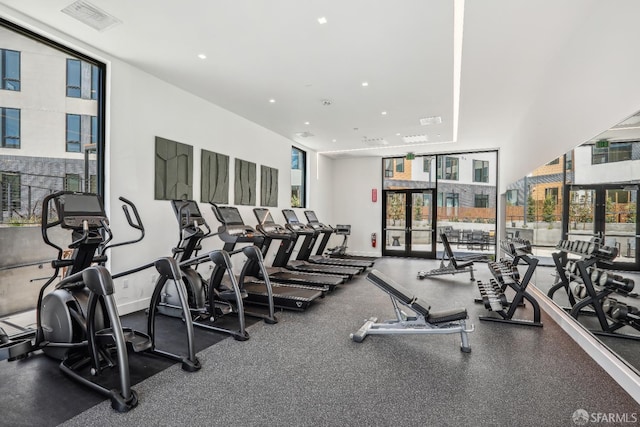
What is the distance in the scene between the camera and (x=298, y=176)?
968cm

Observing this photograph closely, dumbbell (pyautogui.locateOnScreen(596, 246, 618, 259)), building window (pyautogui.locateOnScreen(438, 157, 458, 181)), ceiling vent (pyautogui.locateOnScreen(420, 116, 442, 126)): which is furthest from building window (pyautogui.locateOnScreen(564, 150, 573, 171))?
building window (pyautogui.locateOnScreen(438, 157, 458, 181))

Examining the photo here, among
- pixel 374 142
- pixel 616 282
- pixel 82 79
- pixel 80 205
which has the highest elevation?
pixel 374 142

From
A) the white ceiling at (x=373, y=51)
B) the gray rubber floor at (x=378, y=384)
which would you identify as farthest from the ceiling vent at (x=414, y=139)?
the gray rubber floor at (x=378, y=384)

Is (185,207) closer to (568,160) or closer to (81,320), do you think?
(81,320)

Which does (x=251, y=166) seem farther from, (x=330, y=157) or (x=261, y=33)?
(x=330, y=157)

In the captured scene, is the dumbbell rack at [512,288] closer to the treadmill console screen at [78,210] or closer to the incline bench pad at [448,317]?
the incline bench pad at [448,317]

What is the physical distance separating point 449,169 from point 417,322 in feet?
24.8

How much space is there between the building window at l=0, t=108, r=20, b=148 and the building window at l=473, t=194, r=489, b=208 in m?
10.2

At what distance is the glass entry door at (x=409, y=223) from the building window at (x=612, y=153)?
6796 millimetres

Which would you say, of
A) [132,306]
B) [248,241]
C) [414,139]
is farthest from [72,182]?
[414,139]

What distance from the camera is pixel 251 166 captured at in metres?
7.11

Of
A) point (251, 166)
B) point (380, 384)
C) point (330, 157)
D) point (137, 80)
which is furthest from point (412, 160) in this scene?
point (380, 384)

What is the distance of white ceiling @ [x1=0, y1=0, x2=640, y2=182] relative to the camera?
324cm

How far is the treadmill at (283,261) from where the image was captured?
19.4ft
